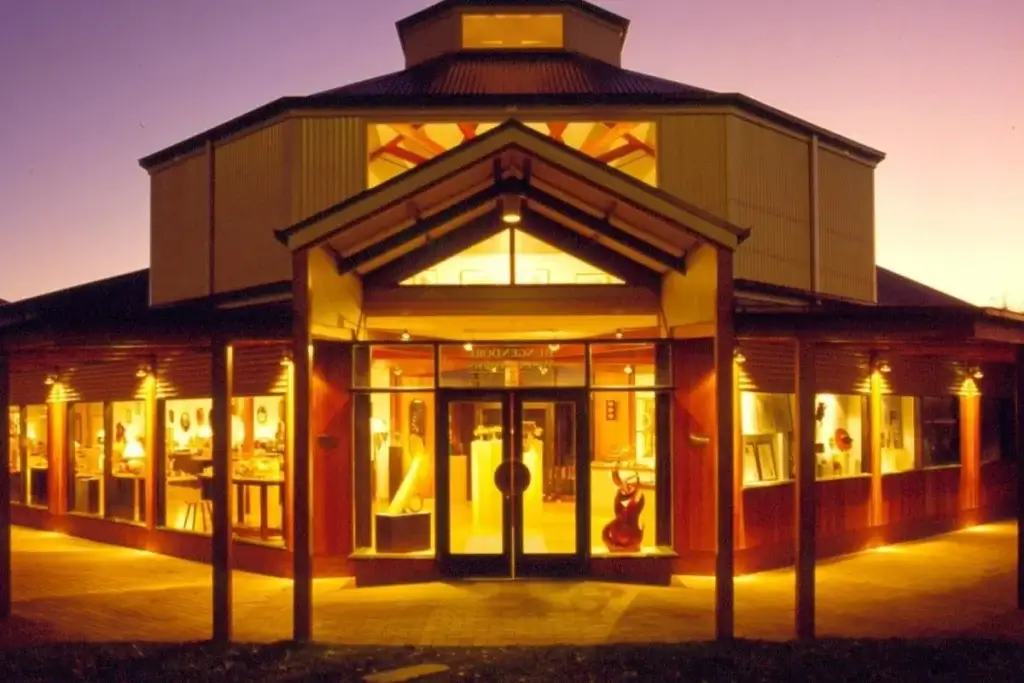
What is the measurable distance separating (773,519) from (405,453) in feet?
16.7

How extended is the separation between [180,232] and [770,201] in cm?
930

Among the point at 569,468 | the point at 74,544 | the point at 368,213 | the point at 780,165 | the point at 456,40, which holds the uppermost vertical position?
the point at 456,40

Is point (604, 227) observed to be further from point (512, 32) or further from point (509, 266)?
point (512, 32)

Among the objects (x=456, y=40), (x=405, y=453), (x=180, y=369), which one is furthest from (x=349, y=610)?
(x=456, y=40)

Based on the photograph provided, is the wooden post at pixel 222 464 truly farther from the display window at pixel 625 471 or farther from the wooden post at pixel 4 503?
the display window at pixel 625 471

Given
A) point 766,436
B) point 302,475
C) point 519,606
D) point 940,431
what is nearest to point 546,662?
point 519,606

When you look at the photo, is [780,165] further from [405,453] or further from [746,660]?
[746,660]

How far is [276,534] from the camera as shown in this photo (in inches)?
543

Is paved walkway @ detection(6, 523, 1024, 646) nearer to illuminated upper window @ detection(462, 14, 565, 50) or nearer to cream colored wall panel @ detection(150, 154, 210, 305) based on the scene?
cream colored wall panel @ detection(150, 154, 210, 305)

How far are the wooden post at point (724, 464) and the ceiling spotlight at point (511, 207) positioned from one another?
3016 millimetres

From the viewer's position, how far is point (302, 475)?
9.76 metres

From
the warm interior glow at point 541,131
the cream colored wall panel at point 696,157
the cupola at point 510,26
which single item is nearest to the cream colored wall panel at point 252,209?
the warm interior glow at point 541,131

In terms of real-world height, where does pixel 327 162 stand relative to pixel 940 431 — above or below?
above

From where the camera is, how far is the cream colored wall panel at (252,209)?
14266 mm
